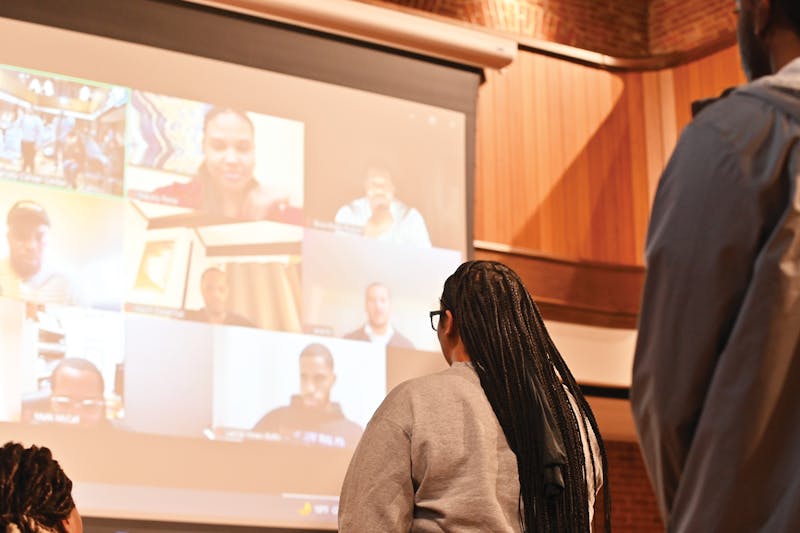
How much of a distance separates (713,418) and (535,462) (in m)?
1.01

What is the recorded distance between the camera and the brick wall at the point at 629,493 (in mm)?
8852

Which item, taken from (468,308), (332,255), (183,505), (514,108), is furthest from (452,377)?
(514,108)

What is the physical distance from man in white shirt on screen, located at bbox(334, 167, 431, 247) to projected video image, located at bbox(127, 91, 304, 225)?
269mm

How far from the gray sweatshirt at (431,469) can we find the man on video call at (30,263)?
107 inches

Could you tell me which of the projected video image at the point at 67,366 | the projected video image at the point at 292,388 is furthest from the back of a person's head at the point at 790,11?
the projected video image at the point at 292,388

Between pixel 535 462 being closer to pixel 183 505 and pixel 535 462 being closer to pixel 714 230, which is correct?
pixel 714 230

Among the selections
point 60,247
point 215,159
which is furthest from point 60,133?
point 215,159

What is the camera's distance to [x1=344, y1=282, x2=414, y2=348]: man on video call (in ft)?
17.3

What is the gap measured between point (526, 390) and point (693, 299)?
1055mm

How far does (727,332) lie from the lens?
1.26 m

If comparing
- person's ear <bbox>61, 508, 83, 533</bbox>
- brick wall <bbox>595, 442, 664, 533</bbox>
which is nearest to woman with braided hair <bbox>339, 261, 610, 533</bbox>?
person's ear <bbox>61, 508, 83, 533</bbox>

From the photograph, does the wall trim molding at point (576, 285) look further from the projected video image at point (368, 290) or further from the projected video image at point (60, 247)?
the projected video image at point (60, 247)

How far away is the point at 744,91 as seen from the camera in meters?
1.31

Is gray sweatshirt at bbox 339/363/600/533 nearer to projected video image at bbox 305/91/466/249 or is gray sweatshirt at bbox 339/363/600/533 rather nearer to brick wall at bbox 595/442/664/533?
projected video image at bbox 305/91/466/249
